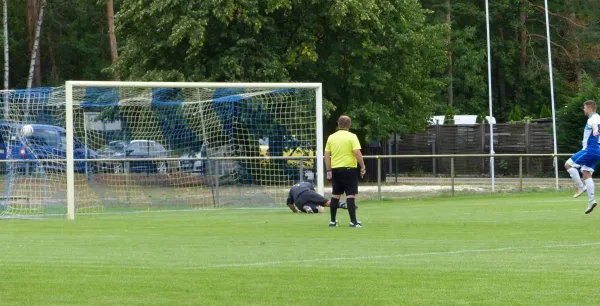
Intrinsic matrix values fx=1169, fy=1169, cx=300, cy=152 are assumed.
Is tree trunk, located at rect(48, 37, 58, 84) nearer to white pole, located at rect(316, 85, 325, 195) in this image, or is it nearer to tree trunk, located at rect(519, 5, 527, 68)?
tree trunk, located at rect(519, 5, 527, 68)

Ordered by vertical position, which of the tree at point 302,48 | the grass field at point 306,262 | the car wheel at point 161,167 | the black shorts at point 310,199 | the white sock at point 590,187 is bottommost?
the grass field at point 306,262

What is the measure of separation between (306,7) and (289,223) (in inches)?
903

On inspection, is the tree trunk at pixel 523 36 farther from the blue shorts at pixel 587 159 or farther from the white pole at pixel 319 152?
the blue shorts at pixel 587 159

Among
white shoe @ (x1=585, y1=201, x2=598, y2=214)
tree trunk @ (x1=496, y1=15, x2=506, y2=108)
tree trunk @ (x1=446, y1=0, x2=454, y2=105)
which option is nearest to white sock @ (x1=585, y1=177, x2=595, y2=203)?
white shoe @ (x1=585, y1=201, x2=598, y2=214)

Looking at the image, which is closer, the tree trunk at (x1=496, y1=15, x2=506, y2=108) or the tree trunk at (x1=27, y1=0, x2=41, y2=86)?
the tree trunk at (x1=27, y1=0, x2=41, y2=86)

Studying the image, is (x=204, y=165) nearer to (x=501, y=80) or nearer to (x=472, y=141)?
(x=472, y=141)

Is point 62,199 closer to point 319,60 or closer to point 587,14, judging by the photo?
point 319,60

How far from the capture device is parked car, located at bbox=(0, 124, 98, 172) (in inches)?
1045

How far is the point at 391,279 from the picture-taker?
11.1 meters

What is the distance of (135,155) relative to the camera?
29.5 metres

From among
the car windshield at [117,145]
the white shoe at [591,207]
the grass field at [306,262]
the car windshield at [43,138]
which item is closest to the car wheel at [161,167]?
the car windshield at [117,145]

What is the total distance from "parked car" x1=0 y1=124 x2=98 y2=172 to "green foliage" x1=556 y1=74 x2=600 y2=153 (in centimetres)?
2619

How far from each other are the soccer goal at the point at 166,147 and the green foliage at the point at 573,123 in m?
20.3

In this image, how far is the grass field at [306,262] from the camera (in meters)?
10.0
